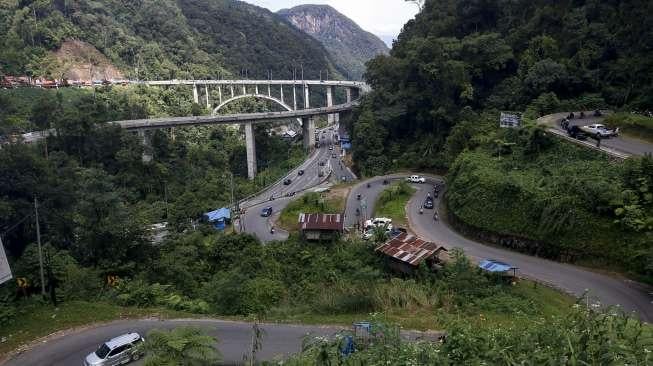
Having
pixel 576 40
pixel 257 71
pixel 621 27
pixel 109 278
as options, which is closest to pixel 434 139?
pixel 576 40

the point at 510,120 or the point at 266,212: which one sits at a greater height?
the point at 510,120

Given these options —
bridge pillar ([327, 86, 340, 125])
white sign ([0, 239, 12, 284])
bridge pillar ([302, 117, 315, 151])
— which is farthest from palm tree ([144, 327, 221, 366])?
bridge pillar ([327, 86, 340, 125])

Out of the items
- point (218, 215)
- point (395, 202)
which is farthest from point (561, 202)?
point (218, 215)

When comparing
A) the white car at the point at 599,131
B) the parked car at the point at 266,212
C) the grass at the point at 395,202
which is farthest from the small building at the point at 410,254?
the parked car at the point at 266,212

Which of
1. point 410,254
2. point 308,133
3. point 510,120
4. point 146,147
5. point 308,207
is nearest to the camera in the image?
point 410,254

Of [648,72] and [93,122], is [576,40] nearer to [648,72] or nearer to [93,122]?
[648,72]

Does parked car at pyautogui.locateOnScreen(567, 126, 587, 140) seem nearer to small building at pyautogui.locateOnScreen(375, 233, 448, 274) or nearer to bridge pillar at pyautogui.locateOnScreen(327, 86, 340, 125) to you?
small building at pyautogui.locateOnScreen(375, 233, 448, 274)

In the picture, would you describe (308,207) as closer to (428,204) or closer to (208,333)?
(428,204)
